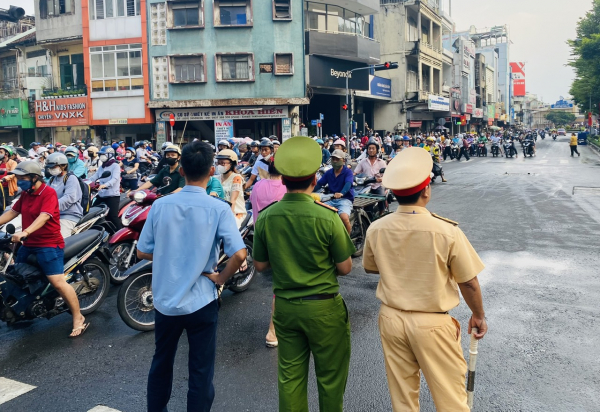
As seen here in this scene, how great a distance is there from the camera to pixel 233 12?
30328 mm

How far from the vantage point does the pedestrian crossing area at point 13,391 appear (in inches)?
147

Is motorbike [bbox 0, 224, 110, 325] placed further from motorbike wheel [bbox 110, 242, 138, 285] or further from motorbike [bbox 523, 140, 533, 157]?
motorbike [bbox 523, 140, 533, 157]

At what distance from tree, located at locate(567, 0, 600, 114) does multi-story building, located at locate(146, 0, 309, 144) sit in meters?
22.3

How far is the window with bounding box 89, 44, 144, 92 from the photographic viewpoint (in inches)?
1193

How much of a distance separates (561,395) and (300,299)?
7.09 ft

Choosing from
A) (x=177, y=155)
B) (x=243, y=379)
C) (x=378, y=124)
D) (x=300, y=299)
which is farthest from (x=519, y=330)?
(x=378, y=124)

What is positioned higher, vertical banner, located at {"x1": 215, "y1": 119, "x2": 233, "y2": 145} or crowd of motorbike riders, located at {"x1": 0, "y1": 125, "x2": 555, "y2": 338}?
vertical banner, located at {"x1": 215, "y1": 119, "x2": 233, "y2": 145}

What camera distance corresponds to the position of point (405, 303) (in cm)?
269

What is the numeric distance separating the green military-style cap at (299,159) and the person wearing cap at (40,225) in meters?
2.82

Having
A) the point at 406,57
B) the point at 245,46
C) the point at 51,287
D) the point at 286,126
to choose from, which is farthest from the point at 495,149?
the point at 51,287

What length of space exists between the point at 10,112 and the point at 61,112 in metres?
4.06

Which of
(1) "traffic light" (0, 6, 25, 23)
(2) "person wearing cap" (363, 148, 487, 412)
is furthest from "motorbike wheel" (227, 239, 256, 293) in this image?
(1) "traffic light" (0, 6, 25, 23)

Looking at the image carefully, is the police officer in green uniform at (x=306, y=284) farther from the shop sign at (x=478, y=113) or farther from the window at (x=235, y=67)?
the shop sign at (x=478, y=113)

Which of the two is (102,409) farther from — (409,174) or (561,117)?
(561,117)
